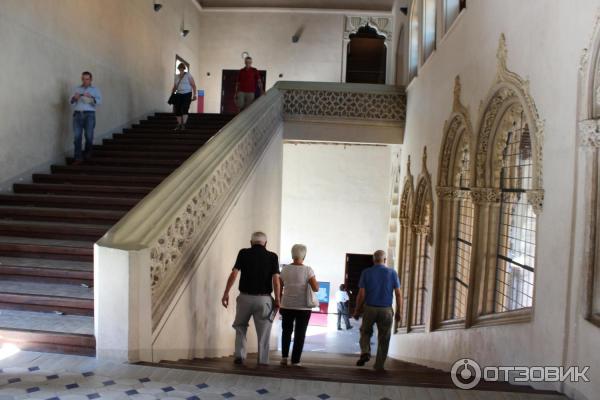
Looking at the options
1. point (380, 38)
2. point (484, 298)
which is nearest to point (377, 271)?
point (484, 298)

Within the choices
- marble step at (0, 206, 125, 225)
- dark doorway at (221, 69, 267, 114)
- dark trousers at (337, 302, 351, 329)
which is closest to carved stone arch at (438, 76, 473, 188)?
marble step at (0, 206, 125, 225)

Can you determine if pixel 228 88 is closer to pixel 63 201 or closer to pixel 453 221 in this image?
pixel 63 201

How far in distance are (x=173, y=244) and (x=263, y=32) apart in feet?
48.0

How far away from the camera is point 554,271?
166 inches

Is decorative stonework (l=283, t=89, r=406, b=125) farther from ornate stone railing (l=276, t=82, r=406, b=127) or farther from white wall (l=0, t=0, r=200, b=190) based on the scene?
white wall (l=0, t=0, r=200, b=190)

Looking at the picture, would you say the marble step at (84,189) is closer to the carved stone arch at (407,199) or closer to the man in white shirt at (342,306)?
the carved stone arch at (407,199)

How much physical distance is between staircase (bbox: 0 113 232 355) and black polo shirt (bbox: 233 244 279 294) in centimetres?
140

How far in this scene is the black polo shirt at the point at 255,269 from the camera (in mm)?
5039

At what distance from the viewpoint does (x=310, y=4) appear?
17.7 metres

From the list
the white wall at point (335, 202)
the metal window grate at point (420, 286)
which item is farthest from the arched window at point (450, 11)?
the white wall at point (335, 202)

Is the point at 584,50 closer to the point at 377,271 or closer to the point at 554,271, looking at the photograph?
the point at 554,271

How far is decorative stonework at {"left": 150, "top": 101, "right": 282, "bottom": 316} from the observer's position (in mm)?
4430

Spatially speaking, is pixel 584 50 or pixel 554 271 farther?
pixel 554 271

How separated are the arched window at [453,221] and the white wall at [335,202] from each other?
33.0 ft
